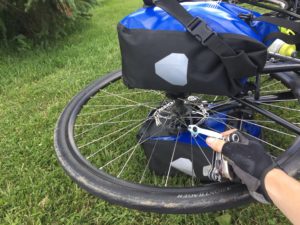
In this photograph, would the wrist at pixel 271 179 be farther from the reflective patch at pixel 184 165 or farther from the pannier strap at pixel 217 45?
the reflective patch at pixel 184 165

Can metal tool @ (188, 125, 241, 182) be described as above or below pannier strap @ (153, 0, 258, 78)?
below

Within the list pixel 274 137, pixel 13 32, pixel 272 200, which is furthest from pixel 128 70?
pixel 13 32

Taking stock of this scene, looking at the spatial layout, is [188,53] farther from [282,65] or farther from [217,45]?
[282,65]

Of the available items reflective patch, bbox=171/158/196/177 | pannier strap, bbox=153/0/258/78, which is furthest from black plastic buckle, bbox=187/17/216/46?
reflective patch, bbox=171/158/196/177

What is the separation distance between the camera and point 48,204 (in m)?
1.90

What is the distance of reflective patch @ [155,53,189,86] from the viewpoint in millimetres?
1308

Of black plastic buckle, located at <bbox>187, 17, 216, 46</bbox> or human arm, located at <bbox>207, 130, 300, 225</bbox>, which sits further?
black plastic buckle, located at <bbox>187, 17, 216, 46</bbox>

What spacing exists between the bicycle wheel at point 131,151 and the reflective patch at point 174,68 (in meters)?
0.38

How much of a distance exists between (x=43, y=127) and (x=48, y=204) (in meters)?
0.81

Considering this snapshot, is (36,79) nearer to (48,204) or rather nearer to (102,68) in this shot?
(102,68)

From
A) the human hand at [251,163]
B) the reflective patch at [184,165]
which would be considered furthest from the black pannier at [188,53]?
the reflective patch at [184,165]

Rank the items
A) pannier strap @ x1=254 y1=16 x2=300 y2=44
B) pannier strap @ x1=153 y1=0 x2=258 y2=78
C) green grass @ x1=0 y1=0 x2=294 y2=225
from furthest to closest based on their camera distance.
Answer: green grass @ x1=0 y1=0 x2=294 y2=225, pannier strap @ x1=254 y1=16 x2=300 y2=44, pannier strap @ x1=153 y1=0 x2=258 y2=78

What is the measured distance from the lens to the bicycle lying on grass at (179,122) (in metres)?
1.29

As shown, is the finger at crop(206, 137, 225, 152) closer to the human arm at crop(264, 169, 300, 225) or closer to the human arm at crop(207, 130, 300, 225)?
the human arm at crop(207, 130, 300, 225)
